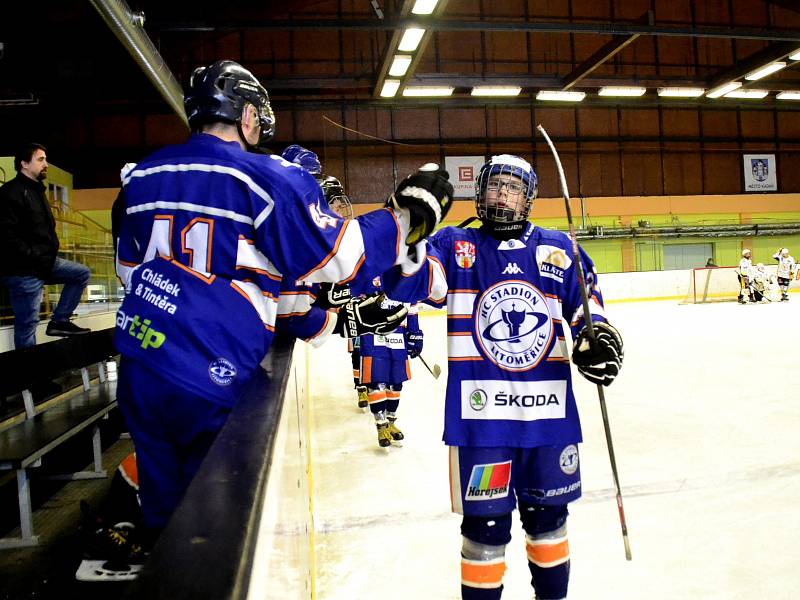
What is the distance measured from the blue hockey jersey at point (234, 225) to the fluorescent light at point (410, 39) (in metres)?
9.59

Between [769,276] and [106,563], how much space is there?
1727 cm

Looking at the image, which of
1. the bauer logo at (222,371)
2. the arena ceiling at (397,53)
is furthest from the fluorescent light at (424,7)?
the bauer logo at (222,371)

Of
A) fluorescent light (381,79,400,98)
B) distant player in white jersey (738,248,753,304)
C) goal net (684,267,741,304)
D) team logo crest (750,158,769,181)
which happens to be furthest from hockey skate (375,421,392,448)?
team logo crest (750,158,769,181)

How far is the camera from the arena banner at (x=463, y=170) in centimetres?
1712

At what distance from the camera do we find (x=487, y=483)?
1887 millimetres

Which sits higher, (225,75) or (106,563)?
(225,75)

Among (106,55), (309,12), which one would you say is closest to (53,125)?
(106,55)

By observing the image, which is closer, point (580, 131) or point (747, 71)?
point (747, 71)

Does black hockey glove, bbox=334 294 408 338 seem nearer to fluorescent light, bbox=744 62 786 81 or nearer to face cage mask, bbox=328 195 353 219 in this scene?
face cage mask, bbox=328 195 353 219

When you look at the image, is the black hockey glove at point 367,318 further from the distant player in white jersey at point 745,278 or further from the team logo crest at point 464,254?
the distant player in white jersey at point 745,278

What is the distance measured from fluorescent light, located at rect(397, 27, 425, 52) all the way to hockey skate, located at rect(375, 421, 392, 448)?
307 inches

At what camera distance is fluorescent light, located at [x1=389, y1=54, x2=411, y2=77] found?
11.8 metres

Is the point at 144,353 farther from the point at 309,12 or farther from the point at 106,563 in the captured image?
the point at 309,12

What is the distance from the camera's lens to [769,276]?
15.5 metres
